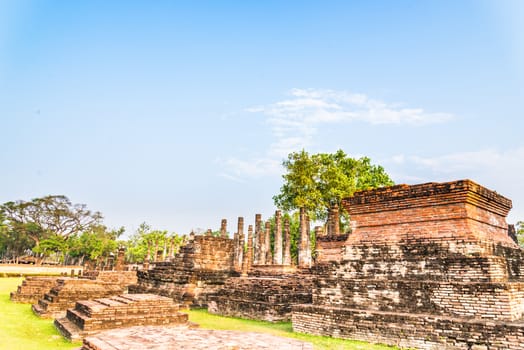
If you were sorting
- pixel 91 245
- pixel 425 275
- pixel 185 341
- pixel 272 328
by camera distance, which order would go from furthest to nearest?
pixel 91 245, pixel 272 328, pixel 425 275, pixel 185 341

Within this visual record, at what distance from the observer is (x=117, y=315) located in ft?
A: 26.1

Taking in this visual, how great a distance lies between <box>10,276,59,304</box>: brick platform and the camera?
13352 millimetres

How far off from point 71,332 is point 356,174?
30883 millimetres

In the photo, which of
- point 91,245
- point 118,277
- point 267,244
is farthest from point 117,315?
point 91,245

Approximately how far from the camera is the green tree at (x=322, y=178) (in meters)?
33.8

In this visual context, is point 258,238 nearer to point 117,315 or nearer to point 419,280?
point 117,315

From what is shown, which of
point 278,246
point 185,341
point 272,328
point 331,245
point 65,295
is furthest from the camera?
point 278,246

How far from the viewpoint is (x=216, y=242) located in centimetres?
1623

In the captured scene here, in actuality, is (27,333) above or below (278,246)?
below

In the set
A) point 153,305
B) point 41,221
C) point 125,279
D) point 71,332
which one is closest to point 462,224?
point 153,305

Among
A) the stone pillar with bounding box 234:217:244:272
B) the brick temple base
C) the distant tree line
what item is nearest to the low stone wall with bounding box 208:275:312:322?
the brick temple base

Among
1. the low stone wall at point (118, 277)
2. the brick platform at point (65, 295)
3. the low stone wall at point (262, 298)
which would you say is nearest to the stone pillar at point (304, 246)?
the low stone wall at point (262, 298)

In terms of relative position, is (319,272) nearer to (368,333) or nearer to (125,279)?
(368,333)

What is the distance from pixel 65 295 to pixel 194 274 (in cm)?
487
